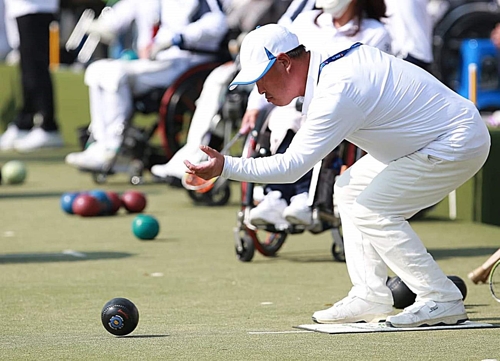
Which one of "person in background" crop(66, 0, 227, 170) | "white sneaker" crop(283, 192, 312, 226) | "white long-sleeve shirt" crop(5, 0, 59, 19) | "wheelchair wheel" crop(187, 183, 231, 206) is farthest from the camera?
"white long-sleeve shirt" crop(5, 0, 59, 19)

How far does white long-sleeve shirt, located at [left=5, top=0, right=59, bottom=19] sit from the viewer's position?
598 inches

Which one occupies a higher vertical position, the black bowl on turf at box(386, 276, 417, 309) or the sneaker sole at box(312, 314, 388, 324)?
the sneaker sole at box(312, 314, 388, 324)

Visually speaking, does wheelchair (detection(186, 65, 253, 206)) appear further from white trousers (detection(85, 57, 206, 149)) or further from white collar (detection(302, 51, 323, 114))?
white collar (detection(302, 51, 323, 114))

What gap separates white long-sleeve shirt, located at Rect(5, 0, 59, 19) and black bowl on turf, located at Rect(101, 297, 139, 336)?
10.4 meters

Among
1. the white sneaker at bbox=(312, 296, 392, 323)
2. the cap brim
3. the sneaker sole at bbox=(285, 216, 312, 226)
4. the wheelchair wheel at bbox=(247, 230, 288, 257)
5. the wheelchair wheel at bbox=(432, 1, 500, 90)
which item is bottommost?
the wheelchair wheel at bbox=(432, 1, 500, 90)

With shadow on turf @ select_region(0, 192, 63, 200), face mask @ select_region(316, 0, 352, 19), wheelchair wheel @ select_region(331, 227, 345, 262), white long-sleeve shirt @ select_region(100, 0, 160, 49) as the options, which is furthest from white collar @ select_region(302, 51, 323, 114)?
white long-sleeve shirt @ select_region(100, 0, 160, 49)

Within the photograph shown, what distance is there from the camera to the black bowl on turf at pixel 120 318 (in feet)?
17.3

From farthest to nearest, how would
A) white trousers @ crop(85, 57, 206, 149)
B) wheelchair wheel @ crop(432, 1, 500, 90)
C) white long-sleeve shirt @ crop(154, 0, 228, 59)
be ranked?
wheelchair wheel @ crop(432, 1, 500, 90)
white trousers @ crop(85, 57, 206, 149)
white long-sleeve shirt @ crop(154, 0, 228, 59)

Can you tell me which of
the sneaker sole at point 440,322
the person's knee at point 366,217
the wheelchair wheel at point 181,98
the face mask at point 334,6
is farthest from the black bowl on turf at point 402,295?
the wheelchair wheel at point 181,98

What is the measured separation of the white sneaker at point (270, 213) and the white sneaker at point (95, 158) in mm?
4553

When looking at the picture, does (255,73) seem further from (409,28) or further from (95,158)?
(95,158)

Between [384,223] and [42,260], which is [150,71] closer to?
[42,260]

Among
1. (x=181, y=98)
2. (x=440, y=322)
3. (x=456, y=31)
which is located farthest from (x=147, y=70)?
(x=440, y=322)

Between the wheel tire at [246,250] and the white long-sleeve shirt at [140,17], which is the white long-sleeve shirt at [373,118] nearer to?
the wheel tire at [246,250]
